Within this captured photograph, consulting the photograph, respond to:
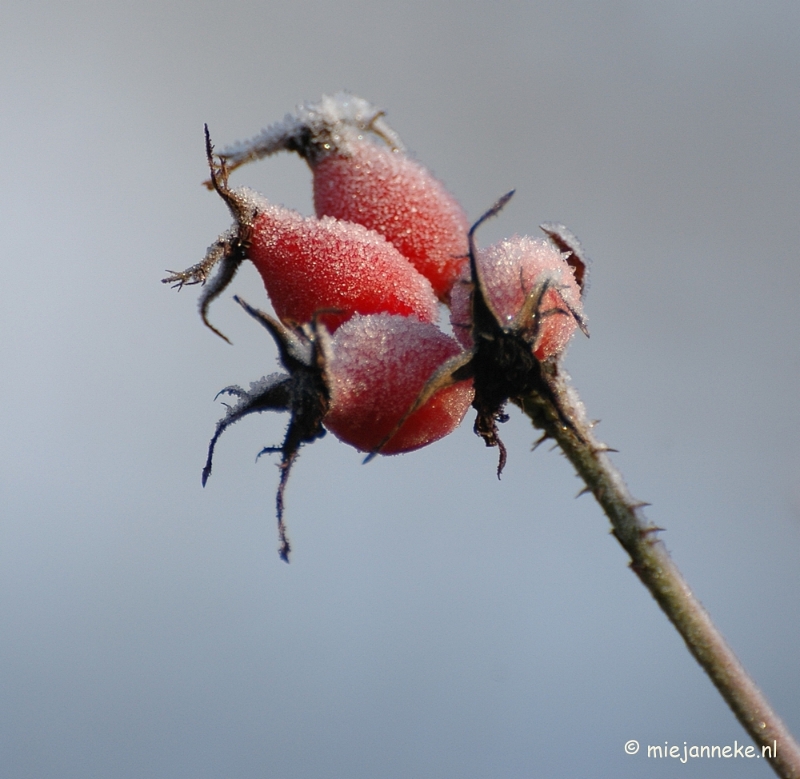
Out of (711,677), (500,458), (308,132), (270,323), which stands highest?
(308,132)

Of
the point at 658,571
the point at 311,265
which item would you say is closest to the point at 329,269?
the point at 311,265

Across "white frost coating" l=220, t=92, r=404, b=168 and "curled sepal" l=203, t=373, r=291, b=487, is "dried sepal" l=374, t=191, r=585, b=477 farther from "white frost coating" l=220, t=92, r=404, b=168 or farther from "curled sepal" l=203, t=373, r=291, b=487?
"white frost coating" l=220, t=92, r=404, b=168

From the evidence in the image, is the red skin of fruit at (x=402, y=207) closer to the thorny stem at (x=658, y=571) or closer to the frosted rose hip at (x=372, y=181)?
the frosted rose hip at (x=372, y=181)

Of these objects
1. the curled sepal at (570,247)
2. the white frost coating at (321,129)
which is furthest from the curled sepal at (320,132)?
the curled sepal at (570,247)

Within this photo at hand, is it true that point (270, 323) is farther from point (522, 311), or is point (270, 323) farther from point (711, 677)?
point (711, 677)

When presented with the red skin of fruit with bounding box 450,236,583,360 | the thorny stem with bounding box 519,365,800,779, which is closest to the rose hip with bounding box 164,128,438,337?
the red skin of fruit with bounding box 450,236,583,360

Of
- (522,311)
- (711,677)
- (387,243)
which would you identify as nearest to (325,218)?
(387,243)

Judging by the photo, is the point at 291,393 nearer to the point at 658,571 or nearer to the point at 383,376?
the point at 383,376
